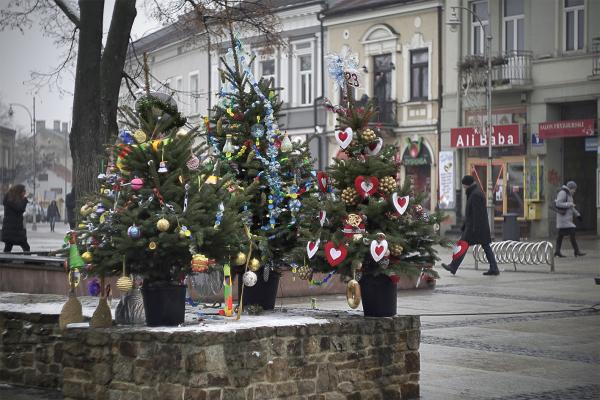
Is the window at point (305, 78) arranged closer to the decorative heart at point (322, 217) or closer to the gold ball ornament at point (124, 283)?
the decorative heart at point (322, 217)

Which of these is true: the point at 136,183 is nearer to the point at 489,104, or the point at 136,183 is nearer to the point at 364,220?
the point at 364,220

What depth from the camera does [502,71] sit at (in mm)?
39625

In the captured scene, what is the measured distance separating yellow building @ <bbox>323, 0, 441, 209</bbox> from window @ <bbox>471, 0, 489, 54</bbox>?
173cm

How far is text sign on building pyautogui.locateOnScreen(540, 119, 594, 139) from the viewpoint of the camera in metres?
36.9

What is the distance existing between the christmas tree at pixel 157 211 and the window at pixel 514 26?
3157 cm

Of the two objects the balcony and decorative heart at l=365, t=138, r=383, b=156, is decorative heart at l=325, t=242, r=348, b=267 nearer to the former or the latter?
decorative heart at l=365, t=138, r=383, b=156

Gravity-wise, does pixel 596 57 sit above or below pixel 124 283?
above

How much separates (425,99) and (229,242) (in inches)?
1388

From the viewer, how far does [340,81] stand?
35.0ft

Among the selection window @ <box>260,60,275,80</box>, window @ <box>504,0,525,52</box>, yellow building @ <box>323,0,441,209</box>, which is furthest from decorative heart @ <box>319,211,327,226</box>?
window @ <box>260,60,275,80</box>

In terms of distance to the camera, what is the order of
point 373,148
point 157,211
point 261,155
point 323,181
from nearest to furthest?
point 157,211 → point 373,148 → point 323,181 → point 261,155

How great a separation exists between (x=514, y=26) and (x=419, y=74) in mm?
5419

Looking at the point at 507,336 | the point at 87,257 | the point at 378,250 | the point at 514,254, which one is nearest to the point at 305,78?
the point at 514,254

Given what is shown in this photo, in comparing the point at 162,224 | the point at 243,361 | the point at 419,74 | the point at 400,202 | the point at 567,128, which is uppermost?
the point at 419,74
